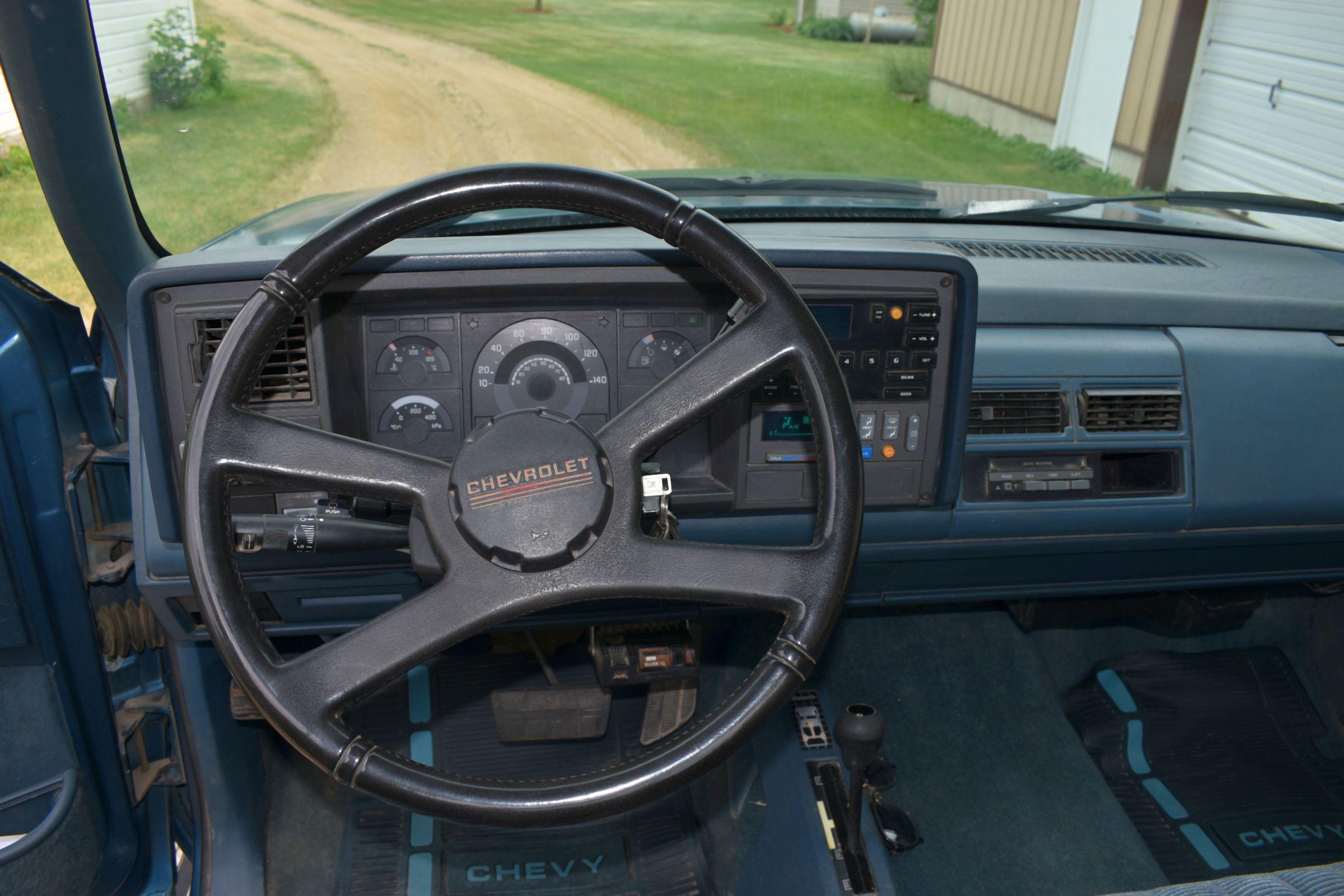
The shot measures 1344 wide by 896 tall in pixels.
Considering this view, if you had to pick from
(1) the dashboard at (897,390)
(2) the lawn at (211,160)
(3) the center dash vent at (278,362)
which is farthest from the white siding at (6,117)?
(3) the center dash vent at (278,362)

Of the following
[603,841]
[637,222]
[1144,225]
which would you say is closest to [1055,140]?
[1144,225]

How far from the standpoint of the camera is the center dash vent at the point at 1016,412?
210 cm

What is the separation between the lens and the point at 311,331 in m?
1.74

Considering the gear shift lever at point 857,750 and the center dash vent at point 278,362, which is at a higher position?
the center dash vent at point 278,362

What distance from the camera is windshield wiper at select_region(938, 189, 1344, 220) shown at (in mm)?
2516

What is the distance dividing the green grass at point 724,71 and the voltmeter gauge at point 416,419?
0.82 meters

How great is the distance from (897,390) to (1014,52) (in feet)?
3.98

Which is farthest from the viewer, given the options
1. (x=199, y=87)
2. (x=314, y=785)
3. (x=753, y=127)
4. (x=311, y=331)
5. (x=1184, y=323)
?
(x=314, y=785)

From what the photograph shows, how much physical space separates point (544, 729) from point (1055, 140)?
6.49 feet

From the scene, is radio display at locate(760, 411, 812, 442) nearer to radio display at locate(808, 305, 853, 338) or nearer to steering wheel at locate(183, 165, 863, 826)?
radio display at locate(808, 305, 853, 338)

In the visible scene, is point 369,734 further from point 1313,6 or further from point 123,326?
point 1313,6

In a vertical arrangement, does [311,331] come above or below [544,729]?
above

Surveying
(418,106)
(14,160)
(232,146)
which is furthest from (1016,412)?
(14,160)

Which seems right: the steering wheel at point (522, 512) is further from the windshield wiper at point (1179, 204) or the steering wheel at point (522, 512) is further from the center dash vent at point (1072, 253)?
the windshield wiper at point (1179, 204)
